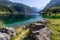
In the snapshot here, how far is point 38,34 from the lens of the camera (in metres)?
24.5

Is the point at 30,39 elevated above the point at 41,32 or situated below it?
below

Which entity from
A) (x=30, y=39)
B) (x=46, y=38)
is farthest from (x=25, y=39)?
(x=46, y=38)

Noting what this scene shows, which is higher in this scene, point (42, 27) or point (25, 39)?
point (42, 27)

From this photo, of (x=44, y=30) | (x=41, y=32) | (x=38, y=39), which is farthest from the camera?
(x=44, y=30)

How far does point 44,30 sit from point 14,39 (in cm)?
721

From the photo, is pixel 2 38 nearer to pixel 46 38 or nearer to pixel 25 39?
pixel 25 39

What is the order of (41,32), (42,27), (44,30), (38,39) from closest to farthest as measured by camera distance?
(38,39)
(41,32)
(44,30)
(42,27)

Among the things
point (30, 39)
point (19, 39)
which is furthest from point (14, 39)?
point (30, 39)

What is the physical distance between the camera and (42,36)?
24.2 metres

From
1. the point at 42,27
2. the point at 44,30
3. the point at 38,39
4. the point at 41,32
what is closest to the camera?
the point at 38,39

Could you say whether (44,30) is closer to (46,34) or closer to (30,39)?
(46,34)

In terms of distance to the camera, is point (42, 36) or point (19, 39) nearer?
point (42, 36)

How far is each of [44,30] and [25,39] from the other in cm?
475

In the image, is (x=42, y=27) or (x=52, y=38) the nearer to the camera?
(x=52, y=38)
